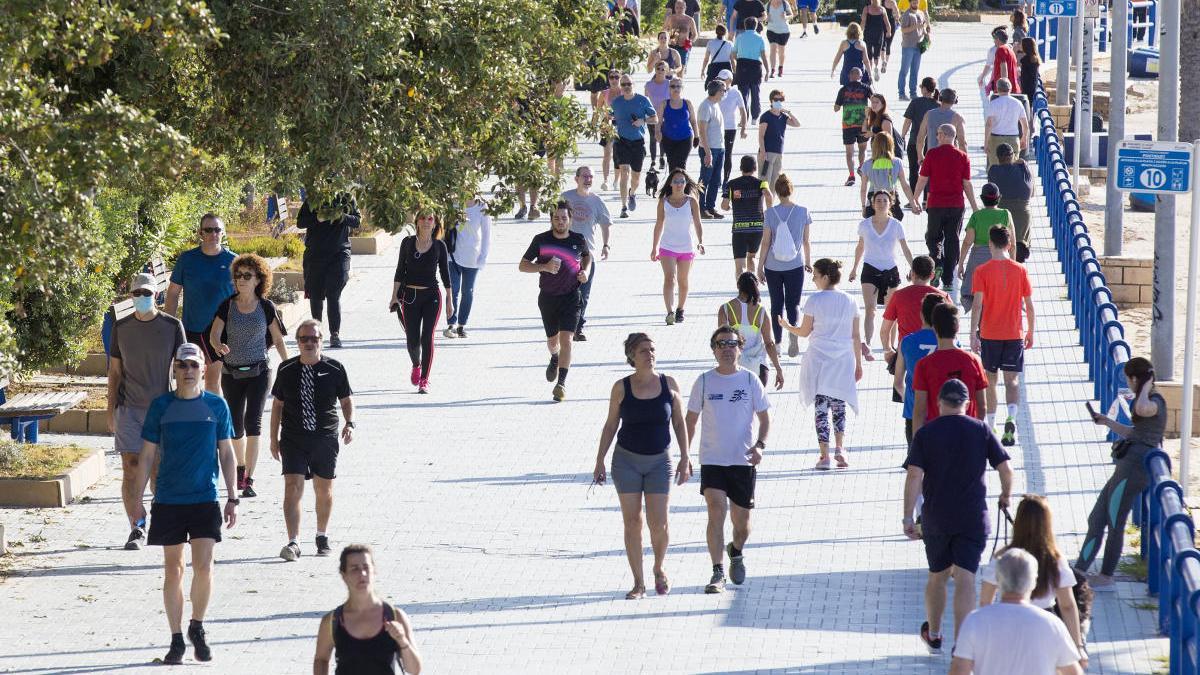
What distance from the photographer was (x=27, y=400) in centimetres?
1358

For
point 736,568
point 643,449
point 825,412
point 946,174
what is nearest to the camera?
point 643,449

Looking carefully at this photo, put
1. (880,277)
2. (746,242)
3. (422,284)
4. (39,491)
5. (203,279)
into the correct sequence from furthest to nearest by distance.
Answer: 1. (746,242)
2. (880,277)
3. (422,284)
4. (203,279)
5. (39,491)

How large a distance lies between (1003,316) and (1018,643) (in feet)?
22.9

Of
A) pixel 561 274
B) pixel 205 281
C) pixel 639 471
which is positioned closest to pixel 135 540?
pixel 205 281

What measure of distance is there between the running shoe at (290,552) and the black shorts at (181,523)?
1.66 metres

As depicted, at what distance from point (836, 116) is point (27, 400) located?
67.2 ft

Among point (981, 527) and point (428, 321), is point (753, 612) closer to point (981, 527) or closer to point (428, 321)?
point (981, 527)

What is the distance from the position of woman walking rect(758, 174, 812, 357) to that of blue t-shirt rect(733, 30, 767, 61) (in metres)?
12.3

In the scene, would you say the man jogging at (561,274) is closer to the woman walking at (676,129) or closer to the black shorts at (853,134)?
the woman walking at (676,129)

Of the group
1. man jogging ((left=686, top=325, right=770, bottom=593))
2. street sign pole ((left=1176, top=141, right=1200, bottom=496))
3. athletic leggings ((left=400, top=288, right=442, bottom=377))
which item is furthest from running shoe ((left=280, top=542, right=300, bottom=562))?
street sign pole ((left=1176, top=141, right=1200, bottom=496))

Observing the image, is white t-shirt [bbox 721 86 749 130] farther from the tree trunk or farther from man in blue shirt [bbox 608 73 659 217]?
the tree trunk

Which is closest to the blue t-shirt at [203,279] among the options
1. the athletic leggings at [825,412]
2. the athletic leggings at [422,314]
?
the athletic leggings at [422,314]

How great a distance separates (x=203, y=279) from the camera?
1284 centimetres

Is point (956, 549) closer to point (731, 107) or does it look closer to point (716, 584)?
point (716, 584)
